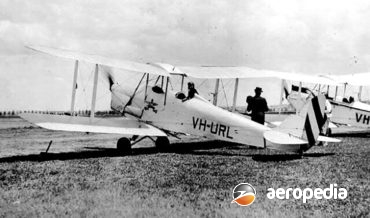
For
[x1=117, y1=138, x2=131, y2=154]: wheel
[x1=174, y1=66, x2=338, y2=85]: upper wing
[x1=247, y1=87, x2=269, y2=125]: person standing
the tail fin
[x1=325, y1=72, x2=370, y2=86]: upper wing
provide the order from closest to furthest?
→ the tail fin < [x1=117, y1=138, x2=131, y2=154]: wheel < [x1=247, y1=87, x2=269, y2=125]: person standing < [x1=174, y1=66, x2=338, y2=85]: upper wing < [x1=325, y1=72, x2=370, y2=86]: upper wing

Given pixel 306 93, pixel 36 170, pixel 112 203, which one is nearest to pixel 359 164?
pixel 112 203

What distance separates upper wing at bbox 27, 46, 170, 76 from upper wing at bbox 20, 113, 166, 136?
1451 millimetres

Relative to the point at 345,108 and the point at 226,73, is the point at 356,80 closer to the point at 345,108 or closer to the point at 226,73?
the point at 345,108

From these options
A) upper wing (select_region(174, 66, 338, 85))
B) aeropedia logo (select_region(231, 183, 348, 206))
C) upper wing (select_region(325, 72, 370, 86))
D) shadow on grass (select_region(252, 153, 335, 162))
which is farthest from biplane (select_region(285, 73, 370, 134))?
aeropedia logo (select_region(231, 183, 348, 206))

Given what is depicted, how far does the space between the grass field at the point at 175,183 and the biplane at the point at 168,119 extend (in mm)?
501

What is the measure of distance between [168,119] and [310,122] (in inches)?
159

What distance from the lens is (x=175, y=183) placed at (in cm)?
662

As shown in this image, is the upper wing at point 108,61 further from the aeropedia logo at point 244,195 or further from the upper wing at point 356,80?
the upper wing at point 356,80

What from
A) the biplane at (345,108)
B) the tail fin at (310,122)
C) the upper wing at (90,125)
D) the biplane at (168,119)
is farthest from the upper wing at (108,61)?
the biplane at (345,108)

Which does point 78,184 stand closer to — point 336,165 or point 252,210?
point 252,210

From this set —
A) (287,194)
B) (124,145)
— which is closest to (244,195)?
(287,194)

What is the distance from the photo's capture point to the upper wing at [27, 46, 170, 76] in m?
10.5

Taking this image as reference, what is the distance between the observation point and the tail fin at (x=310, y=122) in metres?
8.87

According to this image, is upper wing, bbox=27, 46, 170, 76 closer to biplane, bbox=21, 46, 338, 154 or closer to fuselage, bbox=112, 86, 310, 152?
biplane, bbox=21, 46, 338, 154
